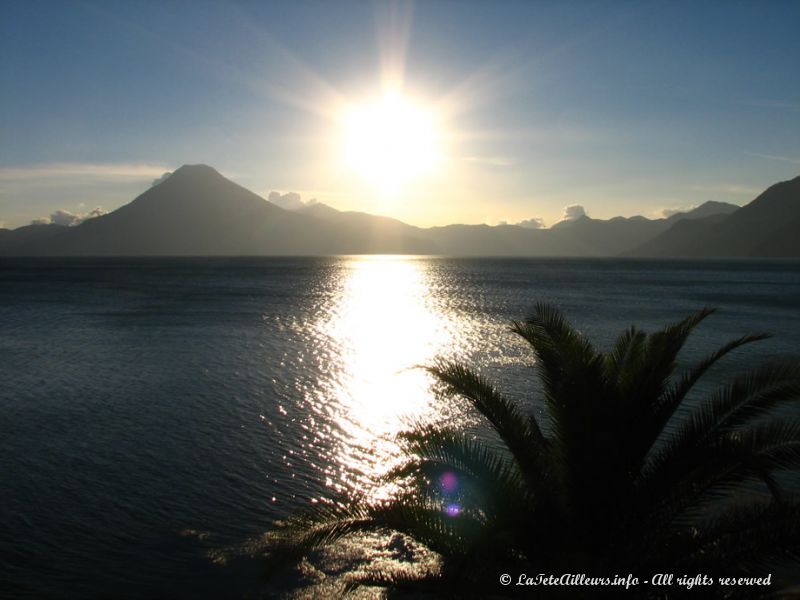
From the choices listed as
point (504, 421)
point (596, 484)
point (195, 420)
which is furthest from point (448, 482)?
point (195, 420)

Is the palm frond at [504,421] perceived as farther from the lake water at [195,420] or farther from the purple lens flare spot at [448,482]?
the purple lens flare spot at [448,482]

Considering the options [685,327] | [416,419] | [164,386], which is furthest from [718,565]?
[164,386]

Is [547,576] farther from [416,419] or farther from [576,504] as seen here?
[416,419]

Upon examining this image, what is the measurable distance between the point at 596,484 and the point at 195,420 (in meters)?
17.5

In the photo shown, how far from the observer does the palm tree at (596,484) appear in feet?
23.3

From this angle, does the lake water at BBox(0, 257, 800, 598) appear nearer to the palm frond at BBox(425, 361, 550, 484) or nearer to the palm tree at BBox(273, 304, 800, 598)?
the palm frond at BBox(425, 361, 550, 484)

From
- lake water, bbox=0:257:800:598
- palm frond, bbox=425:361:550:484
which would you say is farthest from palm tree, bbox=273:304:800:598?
lake water, bbox=0:257:800:598

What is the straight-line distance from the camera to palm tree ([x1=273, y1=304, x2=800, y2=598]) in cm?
709

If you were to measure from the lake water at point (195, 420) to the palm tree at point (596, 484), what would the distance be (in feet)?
5.80

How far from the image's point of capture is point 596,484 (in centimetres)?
745

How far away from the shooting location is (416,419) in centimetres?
2244

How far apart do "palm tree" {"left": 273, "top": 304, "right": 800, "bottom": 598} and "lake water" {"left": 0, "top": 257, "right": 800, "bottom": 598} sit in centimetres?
177

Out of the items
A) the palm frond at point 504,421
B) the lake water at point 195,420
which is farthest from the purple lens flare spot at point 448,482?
the lake water at point 195,420

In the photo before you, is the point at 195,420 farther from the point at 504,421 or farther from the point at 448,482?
the point at 504,421
